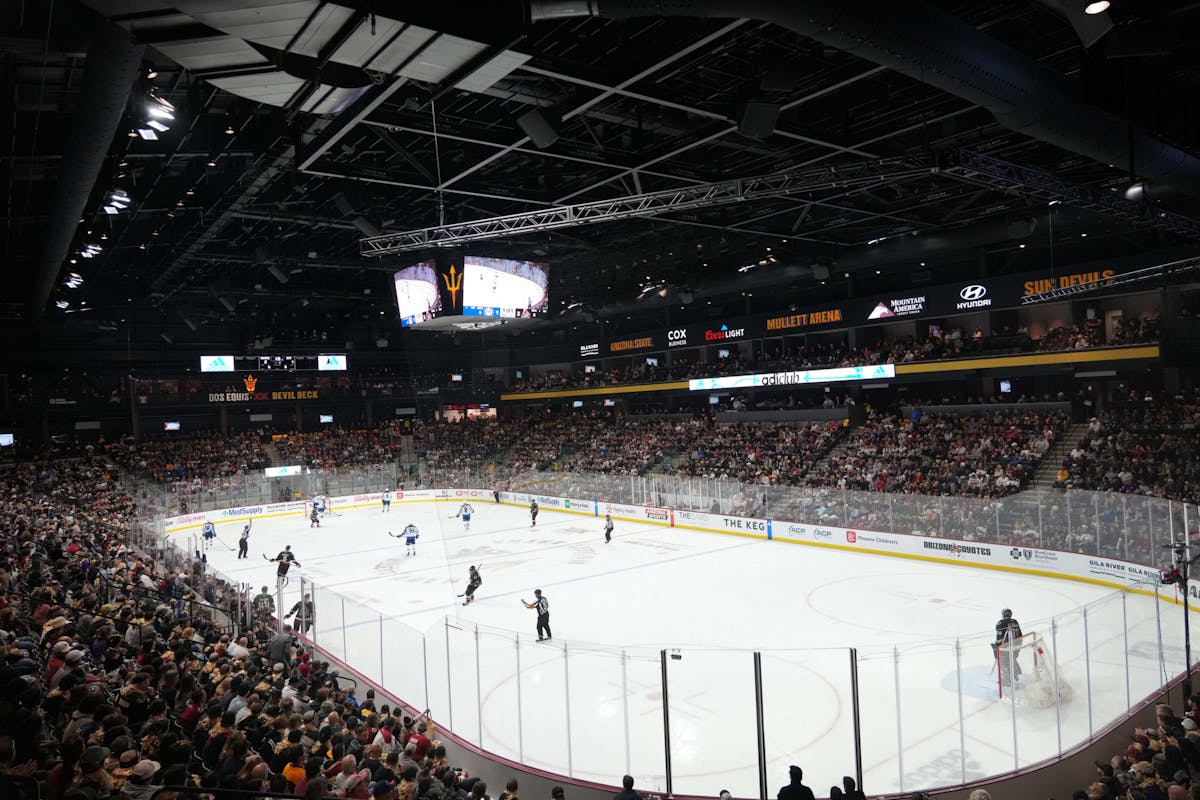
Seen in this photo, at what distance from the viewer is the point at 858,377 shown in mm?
30312

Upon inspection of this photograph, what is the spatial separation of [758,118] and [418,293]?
12.4m

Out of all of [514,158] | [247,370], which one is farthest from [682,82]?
[247,370]

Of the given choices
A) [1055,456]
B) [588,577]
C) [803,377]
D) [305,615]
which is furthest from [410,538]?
[1055,456]

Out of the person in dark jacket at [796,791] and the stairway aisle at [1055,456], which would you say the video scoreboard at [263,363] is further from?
the person in dark jacket at [796,791]

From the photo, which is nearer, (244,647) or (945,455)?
(244,647)

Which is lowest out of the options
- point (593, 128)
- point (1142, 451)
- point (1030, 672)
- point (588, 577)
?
point (588, 577)

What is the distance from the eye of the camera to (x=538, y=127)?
1305cm

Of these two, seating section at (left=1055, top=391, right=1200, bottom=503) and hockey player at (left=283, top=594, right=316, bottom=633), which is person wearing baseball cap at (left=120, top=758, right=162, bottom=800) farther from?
seating section at (left=1055, top=391, right=1200, bottom=503)

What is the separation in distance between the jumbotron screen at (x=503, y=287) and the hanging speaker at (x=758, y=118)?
1019 centimetres

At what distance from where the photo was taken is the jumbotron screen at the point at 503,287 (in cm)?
2055

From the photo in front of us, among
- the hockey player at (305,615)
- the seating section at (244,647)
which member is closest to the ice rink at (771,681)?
the hockey player at (305,615)

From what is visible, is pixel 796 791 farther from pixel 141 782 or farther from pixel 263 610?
pixel 263 610

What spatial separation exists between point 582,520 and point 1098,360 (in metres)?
19.5

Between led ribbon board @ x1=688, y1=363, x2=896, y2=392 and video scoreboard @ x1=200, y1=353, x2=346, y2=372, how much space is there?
23.9 m
